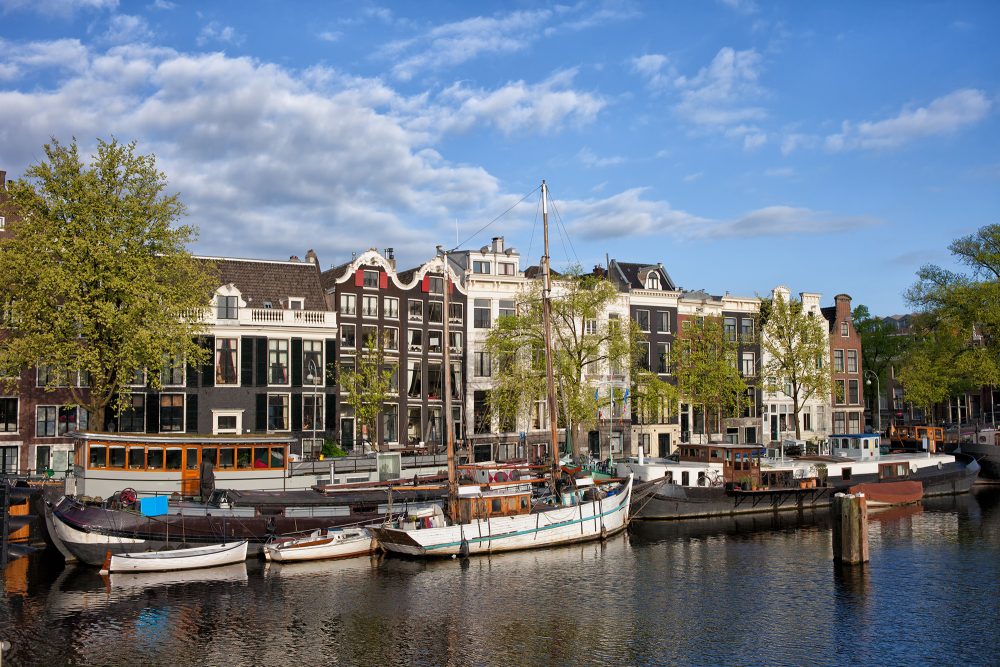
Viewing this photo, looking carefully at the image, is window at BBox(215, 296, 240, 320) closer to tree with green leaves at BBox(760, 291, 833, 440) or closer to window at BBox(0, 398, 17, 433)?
window at BBox(0, 398, 17, 433)

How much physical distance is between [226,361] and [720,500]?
35229 millimetres

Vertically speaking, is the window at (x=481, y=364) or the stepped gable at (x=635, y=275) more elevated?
the stepped gable at (x=635, y=275)

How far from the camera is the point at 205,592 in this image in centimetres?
3628

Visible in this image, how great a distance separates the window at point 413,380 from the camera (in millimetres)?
73469

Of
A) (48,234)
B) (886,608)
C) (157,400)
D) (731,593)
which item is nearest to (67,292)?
(48,234)

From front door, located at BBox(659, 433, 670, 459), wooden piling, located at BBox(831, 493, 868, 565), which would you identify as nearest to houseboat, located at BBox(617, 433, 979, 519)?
wooden piling, located at BBox(831, 493, 868, 565)

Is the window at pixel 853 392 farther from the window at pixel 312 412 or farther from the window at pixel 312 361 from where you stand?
the window at pixel 312 361

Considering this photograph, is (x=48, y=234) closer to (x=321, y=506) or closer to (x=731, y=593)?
(x=321, y=506)

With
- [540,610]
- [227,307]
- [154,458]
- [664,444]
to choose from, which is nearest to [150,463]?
[154,458]

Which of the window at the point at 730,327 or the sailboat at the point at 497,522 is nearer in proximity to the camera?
the sailboat at the point at 497,522

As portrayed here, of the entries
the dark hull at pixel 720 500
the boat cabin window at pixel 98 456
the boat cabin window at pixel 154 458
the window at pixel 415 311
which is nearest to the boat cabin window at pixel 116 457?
the boat cabin window at pixel 98 456

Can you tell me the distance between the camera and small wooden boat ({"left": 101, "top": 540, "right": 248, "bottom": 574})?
39406 mm

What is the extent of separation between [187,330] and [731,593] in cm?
3225

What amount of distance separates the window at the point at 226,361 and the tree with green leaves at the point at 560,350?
64.3 ft
